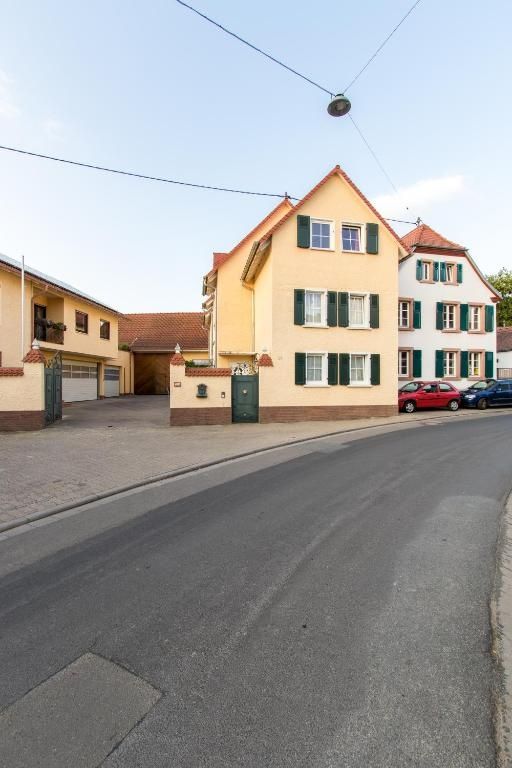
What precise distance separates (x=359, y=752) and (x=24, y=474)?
299 inches

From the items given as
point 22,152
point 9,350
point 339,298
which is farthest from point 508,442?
point 9,350

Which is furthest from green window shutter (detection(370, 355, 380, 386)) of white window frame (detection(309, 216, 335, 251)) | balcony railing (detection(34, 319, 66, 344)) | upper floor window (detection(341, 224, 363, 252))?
balcony railing (detection(34, 319, 66, 344))

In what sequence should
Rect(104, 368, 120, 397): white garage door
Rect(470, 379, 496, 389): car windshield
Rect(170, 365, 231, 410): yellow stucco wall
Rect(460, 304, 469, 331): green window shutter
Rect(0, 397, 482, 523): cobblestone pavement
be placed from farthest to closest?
1. Rect(104, 368, 120, 397): white garage door
2. Rect(460, 304, 469, 331): green window shutter
3. Rect(470, 379, 496, 389): car windshield
4. Rect(170, 365, 231, 410): yellow stucco wall
5. Rect(0, 397, 482, 523): cobblestone pavement

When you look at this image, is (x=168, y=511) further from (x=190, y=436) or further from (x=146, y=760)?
(x=190, y=436)

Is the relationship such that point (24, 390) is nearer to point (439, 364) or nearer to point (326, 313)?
point (326, 313)

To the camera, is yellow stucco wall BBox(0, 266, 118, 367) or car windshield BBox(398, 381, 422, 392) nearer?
yellow stucco wall BBox(0, 266, 118, 367)

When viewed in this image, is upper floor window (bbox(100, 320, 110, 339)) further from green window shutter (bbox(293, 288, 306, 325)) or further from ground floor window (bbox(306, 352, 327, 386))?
ground floor window (bbox(306, 352, 327, 386))

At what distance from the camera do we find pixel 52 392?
1577 cm

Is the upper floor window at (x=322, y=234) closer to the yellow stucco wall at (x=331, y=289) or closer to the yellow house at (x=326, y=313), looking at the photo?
the yellow house at (x=326, y=313)

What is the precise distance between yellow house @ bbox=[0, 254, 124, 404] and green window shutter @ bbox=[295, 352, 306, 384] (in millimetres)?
10457

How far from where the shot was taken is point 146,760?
1873mm

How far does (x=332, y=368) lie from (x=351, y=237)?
6107 mm

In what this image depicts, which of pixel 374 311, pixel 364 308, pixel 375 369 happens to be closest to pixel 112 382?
pixel 364 308

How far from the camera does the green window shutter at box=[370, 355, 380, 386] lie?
17.8 meters
